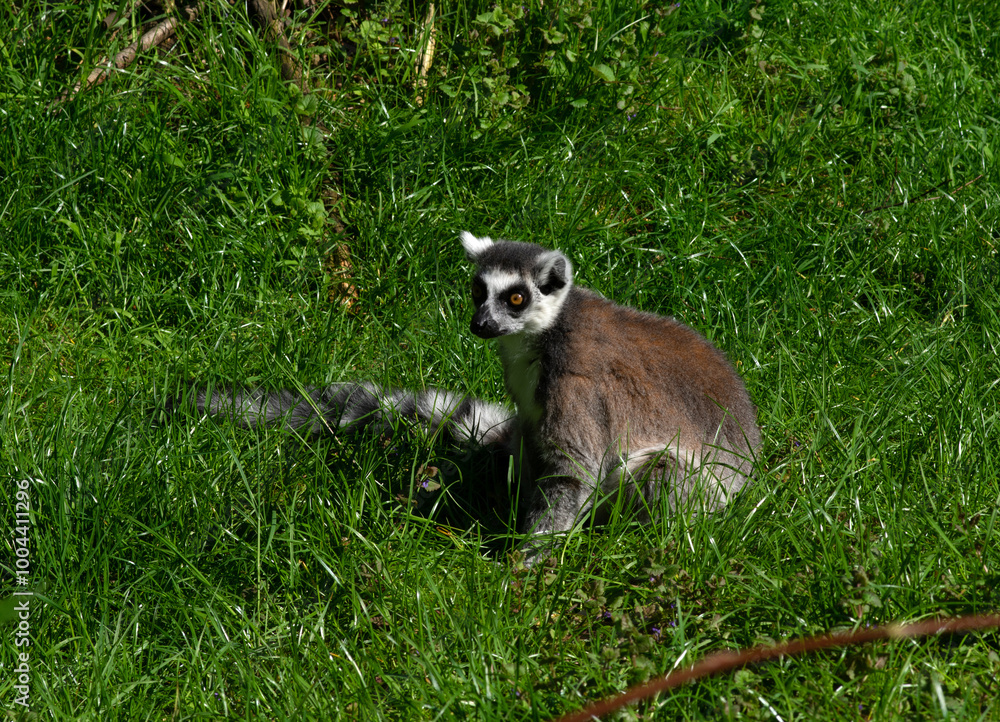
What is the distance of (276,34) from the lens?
466 centimetres

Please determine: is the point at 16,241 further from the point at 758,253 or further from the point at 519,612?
the point at 758,253

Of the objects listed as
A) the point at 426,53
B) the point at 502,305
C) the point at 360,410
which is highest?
the point at 426,53

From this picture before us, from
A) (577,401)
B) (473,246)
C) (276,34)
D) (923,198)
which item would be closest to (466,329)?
(473,246)

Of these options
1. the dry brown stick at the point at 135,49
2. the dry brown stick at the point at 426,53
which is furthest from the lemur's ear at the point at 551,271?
the dry brown stick at the point at 135,49

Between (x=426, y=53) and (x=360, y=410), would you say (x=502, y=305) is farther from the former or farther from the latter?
(x=426, y=53)

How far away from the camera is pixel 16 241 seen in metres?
3.96

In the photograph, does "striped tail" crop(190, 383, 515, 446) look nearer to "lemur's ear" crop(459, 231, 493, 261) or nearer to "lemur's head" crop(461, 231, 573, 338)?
"lemur's head" crop(461, 231, 573, 338)

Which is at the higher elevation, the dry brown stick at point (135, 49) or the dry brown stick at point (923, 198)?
the dry brown stick at point (135, 49)

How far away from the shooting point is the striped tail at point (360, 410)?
131 inches

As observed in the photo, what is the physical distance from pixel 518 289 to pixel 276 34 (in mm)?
2346

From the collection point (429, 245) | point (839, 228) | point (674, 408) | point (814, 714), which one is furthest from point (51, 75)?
point (814, 714)

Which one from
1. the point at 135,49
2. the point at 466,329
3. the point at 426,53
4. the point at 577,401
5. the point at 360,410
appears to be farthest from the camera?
the point at 426,53

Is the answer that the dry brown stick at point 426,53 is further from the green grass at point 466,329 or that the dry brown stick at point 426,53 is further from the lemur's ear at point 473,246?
the lemur's ear at point 473,246

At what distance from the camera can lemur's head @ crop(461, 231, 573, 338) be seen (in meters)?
3.28
